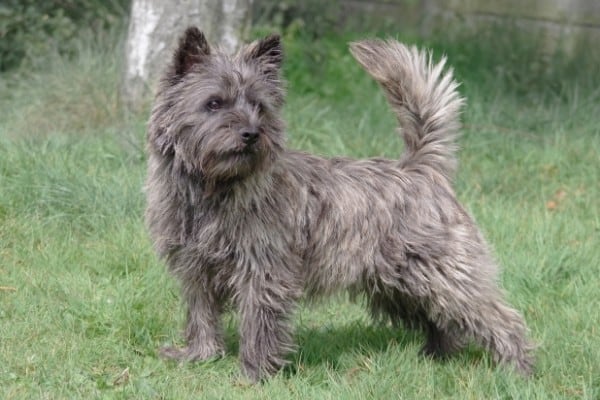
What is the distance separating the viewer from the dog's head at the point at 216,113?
474 cm

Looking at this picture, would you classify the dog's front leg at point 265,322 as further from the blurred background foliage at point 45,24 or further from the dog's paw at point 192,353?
the blurred background foliage at point 45,24

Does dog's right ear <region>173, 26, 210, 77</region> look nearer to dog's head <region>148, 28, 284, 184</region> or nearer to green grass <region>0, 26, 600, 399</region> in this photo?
dog's head <region>148, 28, 284, 184</region>

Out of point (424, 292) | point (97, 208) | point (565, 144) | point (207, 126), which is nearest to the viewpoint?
point (207, 126)

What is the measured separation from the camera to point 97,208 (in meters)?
6.86

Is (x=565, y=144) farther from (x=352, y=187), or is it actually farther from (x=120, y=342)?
(x=120, y=342)

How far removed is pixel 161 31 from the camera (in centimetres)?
848

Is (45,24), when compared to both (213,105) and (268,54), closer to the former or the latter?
(268,54)

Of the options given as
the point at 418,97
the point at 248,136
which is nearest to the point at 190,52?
the point at 248,136

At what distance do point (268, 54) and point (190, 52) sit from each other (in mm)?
392

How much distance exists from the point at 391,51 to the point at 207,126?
1.10m

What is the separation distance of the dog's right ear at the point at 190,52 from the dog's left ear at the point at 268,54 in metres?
0.22

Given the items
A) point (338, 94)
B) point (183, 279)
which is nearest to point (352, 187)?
point (183, 279)

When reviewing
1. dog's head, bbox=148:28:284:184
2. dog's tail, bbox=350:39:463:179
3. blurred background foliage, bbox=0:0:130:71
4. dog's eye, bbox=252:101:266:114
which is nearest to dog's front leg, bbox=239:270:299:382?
dog's head, bbox=148:28:284:184

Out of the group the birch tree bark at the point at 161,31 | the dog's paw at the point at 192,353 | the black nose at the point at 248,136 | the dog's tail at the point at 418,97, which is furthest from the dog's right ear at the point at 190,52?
the birch tree bark at the point at 161,31
